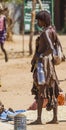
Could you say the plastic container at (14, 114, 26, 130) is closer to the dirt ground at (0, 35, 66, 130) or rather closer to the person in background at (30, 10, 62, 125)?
the dirt ground at (0, 35, 66, 130)

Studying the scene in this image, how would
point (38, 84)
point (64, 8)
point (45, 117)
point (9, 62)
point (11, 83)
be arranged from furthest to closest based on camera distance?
point (64, 8) → point (9, 62) → point (11, 83) → point (45, 117) → point (38, 84)

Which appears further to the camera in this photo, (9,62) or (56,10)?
(56,10)

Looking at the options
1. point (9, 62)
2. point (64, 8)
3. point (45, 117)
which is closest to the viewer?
point (45, 117)

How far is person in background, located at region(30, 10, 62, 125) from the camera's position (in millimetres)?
8133

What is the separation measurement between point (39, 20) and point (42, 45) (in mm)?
339

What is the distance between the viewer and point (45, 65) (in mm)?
8188

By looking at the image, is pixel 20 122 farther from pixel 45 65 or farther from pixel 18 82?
pixel 18 82

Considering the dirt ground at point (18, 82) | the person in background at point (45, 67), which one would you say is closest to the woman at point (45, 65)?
the person in background at point (45, 67)

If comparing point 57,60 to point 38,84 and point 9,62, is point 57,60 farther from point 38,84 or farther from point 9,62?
point 9,62

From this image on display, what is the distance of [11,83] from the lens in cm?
1272

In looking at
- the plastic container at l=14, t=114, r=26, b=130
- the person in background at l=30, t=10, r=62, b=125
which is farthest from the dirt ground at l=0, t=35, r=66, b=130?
the plastic container at l=14, t=114, r=26, b=130

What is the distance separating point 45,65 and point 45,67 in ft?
0.09

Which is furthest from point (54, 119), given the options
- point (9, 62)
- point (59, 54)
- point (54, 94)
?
point (9, 62)

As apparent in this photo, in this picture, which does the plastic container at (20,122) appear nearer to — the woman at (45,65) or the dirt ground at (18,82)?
the dirt ground at (18,82)
